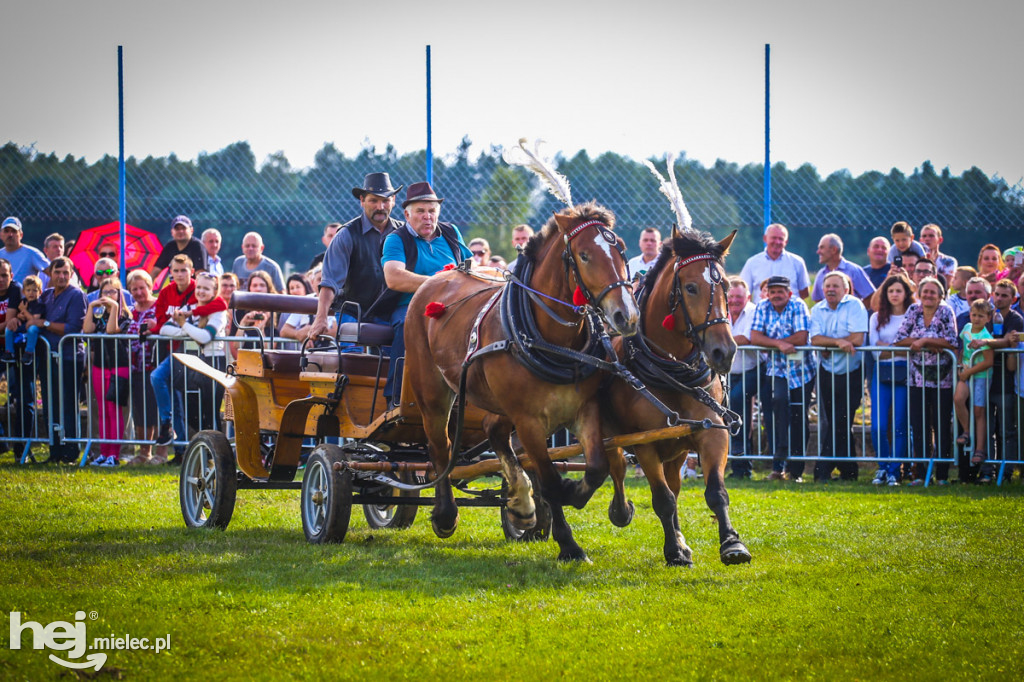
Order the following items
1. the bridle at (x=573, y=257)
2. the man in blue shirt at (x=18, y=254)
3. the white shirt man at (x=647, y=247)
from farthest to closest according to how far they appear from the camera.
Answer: the man in blue shirt at (x=18, y=254), the white shirt man at (x=647, y=247), the bridle at (x=573, y=257)

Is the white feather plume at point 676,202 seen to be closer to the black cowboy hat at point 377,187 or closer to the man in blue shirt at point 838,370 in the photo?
the black cowboy hat at point 377,187

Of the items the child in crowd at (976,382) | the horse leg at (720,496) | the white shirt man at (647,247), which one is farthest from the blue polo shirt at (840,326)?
the horse leg at (720,496)

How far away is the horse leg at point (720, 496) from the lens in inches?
237

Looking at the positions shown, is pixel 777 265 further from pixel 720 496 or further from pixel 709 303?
pixel 720 496

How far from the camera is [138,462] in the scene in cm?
1162

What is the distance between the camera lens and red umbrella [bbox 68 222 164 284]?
13.6m

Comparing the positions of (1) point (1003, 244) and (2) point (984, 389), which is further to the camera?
(1) point (1003, 244)

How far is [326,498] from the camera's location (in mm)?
7137

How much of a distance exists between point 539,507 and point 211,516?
2203 mm

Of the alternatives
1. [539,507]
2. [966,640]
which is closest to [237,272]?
[539,507]

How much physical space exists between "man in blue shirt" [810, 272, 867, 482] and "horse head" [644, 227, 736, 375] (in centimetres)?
453

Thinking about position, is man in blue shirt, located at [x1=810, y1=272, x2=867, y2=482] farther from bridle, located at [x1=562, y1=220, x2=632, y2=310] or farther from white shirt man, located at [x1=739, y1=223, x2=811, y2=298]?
bridle, located at [x1=562, y1=220, x2=632, y2=310]

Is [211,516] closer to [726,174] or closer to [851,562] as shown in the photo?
[851,562]

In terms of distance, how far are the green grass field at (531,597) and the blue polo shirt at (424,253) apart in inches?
71.0
